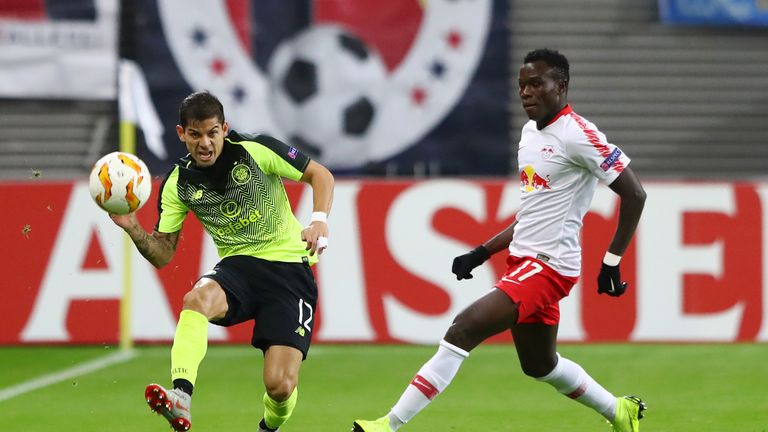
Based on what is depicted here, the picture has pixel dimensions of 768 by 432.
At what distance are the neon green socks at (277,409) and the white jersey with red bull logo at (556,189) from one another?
4.48ft

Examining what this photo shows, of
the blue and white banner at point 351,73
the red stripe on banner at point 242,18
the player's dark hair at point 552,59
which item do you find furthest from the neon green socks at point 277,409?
the red stripe on banner at point 242,18

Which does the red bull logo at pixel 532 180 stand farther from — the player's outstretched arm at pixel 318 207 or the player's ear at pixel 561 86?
the player's outstretched arm at pixel 318 207

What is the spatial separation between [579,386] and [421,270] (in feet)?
16.3

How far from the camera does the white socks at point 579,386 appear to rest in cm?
671

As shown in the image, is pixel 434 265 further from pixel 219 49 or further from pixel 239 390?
pixel 219 49

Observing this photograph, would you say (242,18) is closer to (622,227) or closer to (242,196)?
(242,196)

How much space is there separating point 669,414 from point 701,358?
311cm

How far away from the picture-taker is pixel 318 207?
A: 6.46 metres

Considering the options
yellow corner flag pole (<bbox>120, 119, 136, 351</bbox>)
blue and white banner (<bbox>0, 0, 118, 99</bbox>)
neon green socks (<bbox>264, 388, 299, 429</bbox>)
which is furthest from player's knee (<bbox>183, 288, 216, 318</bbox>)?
blue and white banner (<bbox>0, 0, 118, 99</bbox>)

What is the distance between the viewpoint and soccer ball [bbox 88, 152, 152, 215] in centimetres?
617

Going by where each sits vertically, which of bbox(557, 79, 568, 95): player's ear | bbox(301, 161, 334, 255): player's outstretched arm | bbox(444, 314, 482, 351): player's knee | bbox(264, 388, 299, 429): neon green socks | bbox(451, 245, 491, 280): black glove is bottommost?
bbox(264, 388, 299, 429): neon green socks

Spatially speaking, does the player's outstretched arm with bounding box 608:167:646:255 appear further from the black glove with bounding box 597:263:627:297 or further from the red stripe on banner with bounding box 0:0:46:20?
the red stripe on banner with bounding box 0:0:46:20

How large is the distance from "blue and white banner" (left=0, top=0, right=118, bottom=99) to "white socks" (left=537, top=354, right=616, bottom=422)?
9.61 metres

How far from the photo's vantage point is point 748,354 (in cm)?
1132
